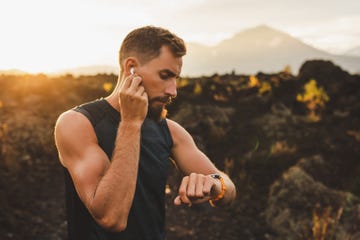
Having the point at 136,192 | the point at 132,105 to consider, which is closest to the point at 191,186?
the point at 136,192

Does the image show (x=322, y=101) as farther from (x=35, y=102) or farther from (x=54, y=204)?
(x=35, y=102)

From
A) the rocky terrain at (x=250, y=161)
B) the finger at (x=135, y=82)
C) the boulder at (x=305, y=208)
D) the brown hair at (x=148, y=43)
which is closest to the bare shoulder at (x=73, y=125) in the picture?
the finger at (x=135, y=82)

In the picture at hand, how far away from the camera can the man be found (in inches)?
69.4

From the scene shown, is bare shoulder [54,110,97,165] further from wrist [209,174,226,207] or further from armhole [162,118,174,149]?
wrist [209,174,226,207]

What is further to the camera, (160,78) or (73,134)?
(160,78)

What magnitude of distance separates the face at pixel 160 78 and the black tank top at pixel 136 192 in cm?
18

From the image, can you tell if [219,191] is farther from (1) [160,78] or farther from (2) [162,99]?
(1) [160,78]

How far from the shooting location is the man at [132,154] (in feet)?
5.78

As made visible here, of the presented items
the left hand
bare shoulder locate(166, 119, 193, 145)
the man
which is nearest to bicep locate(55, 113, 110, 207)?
the man

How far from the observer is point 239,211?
6543mm

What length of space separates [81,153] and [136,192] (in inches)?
18.5

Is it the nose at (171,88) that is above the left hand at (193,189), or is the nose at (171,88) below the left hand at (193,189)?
above

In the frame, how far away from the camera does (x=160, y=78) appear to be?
2.29 meters

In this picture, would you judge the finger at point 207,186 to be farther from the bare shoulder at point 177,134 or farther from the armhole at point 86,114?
the armhole at point 86,114
